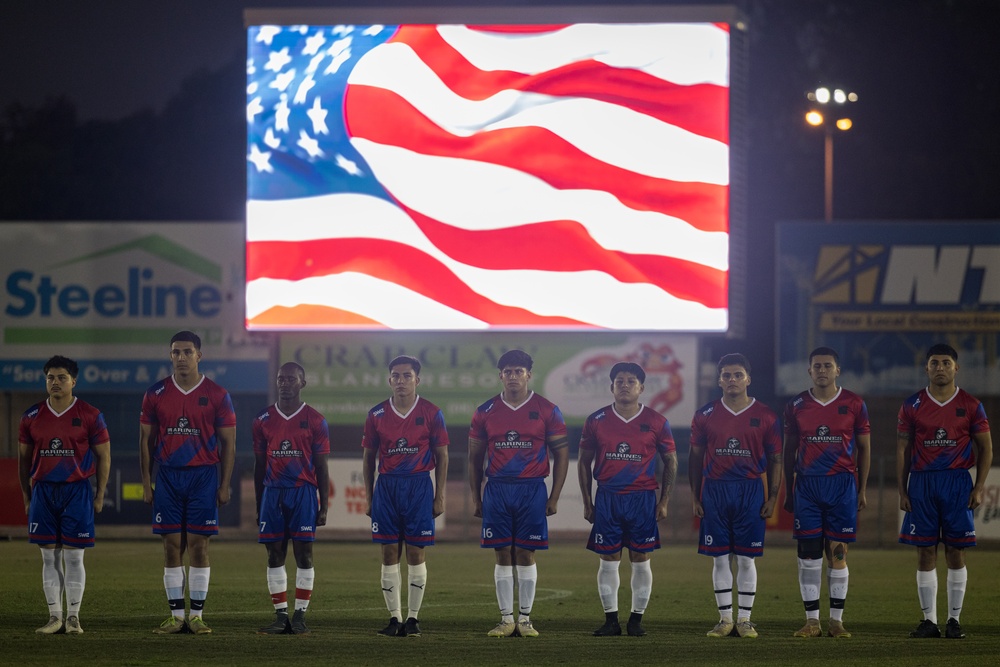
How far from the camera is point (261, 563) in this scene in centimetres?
1841

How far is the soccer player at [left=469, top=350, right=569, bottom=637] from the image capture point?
11.0 m

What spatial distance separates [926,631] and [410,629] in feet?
12.2

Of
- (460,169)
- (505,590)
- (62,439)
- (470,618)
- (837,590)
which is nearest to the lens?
(62,439)

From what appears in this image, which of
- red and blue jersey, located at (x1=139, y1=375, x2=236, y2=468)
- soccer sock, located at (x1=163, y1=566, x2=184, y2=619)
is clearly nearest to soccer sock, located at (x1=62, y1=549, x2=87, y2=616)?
soccer sock, located at (x1=163, y1=566, x2=184, y2=619)

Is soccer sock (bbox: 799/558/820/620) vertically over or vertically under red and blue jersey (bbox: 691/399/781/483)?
under

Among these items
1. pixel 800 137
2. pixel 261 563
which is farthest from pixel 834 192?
pixel 261 563

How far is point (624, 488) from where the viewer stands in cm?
1114

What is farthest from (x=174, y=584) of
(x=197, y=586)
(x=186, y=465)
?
(x=186, y=465)

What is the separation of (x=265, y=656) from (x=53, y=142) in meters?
38.9

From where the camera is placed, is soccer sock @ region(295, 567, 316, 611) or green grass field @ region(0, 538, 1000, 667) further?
soccer sock @ region(295, 567, 316, 611)

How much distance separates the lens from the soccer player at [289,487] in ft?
36.2

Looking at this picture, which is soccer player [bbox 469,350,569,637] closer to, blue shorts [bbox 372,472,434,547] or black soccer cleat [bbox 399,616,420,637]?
blue shorts [bbox 372,472,434,547]

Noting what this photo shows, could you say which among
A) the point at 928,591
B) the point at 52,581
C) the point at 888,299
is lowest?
the point at 928,591

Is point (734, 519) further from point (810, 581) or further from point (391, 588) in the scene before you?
point (391, 588)
